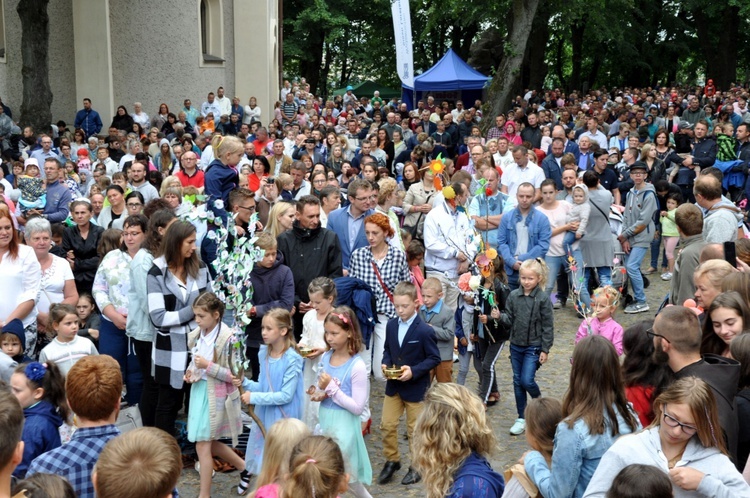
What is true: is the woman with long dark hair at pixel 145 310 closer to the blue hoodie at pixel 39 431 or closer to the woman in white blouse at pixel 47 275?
the woman in white blouse at pixel 47 275

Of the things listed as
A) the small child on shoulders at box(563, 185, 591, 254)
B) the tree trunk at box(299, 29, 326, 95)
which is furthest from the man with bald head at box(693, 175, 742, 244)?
the tree trunk at box(299, 29, 326, 95)

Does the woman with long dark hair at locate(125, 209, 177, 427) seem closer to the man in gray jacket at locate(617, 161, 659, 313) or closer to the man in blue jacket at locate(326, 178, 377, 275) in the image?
the man in blue jacket at locate(326, 178, 377, 275)

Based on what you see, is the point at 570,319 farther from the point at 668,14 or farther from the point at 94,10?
the point at 668,14

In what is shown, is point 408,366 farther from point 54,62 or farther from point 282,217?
point 54,62

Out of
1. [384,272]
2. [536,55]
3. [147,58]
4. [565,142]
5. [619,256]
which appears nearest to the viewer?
[384,272]

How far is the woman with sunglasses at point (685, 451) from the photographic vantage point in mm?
3674

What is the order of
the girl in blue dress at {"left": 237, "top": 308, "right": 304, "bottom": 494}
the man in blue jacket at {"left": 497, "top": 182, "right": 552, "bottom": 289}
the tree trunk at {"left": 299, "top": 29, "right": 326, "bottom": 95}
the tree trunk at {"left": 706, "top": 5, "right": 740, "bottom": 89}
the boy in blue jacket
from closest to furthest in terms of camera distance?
1. the girl in blue dress at {"left": 237, "top": 308, "right": 304, "bottom": 494}
2. the boy in blue jacket
3. the man in blue jacket at {"left": 497, "top": 182, "right": 552, "bottom": 289}
4. the tree trunk at {"left": 706, "top": 5, "right": 740, "bottom": 89}
5. the tree trunk at {"left": 299, "top": 29, "right": 326, "bottom": 95}

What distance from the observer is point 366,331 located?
763cm

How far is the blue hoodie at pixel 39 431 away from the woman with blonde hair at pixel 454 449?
2.19m

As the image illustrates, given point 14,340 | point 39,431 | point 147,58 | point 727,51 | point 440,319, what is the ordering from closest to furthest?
point 39,431
point 14,340
point 440,319
point 147,58
point 727,51

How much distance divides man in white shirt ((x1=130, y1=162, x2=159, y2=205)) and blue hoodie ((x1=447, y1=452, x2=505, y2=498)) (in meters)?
7.13

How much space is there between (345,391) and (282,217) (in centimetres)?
273

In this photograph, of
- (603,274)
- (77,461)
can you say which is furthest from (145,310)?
(603,274)

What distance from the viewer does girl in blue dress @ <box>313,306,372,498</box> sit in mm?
5984
